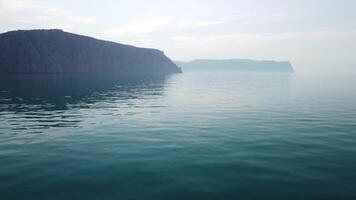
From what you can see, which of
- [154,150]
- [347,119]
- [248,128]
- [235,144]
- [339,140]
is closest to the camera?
[154,150]

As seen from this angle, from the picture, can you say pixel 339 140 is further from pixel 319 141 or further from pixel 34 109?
pixel 34 109

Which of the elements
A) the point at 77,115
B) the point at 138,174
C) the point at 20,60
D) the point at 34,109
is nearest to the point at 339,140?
the point at 138,174

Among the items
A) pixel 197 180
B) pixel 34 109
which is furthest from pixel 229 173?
pixel 34 109

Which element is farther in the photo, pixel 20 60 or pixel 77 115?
pixel 20 60

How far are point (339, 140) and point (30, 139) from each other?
22.7 metres

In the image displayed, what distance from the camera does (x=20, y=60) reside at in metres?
172

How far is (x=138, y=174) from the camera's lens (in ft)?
43.9

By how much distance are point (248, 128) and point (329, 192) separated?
1309 centimetres

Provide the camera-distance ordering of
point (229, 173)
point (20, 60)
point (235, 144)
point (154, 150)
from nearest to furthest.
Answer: point (229, 173) → point (154, 150) → point (235, 144) → point (20, 60)

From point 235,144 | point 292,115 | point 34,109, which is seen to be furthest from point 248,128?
point 34,109

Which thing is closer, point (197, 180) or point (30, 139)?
point (197, 180)

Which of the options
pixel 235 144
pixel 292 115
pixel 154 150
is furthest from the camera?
pixel 292 115

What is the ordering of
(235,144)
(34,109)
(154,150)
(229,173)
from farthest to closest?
1. (34,109)
2. (235,144)
3. (154,150)
4. (229,173)

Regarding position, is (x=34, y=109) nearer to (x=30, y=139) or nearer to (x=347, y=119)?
(x=30, y=139)
